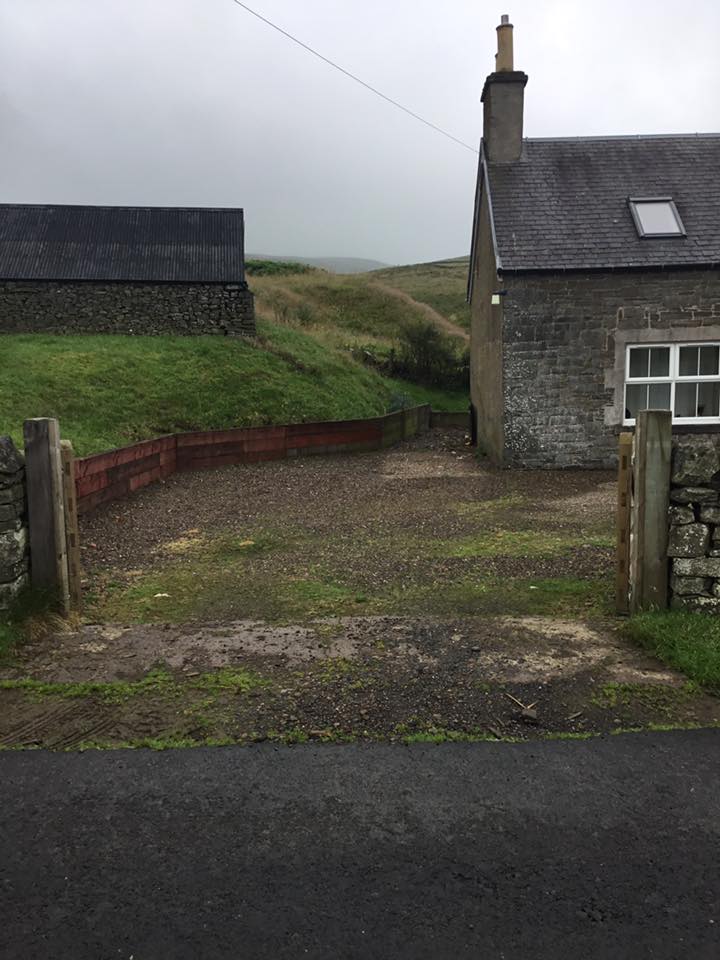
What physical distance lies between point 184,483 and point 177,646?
30.6ft

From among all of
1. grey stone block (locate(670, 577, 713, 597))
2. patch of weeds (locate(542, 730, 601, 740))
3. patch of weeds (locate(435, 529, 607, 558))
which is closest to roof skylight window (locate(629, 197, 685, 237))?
patch of weeds (locate(435, 529, 607, 558))

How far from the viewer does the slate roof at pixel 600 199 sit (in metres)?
15.0

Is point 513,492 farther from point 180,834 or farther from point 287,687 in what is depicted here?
point 180,834

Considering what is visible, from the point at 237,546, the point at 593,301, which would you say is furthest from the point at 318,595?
the point at 593,301

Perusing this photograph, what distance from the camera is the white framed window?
1502 cm

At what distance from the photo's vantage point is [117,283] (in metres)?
26.2

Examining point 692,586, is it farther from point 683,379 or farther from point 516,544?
point 683,379

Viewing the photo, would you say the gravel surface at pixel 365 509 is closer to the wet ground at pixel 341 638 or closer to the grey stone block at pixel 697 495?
the wet ground at pixel 341 638

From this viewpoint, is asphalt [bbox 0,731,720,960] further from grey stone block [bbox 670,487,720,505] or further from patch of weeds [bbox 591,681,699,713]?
grey stone block [bbox 670,487,720,505]

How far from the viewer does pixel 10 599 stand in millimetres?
5418

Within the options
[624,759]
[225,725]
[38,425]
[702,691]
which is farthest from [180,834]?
[38,425]

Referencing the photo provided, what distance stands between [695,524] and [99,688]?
432cm

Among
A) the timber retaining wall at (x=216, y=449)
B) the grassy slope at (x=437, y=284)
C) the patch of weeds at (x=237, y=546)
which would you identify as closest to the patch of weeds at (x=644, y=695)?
the patch of weeds at (x=237, y=546)

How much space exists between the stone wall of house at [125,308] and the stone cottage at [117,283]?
0.03 meters
